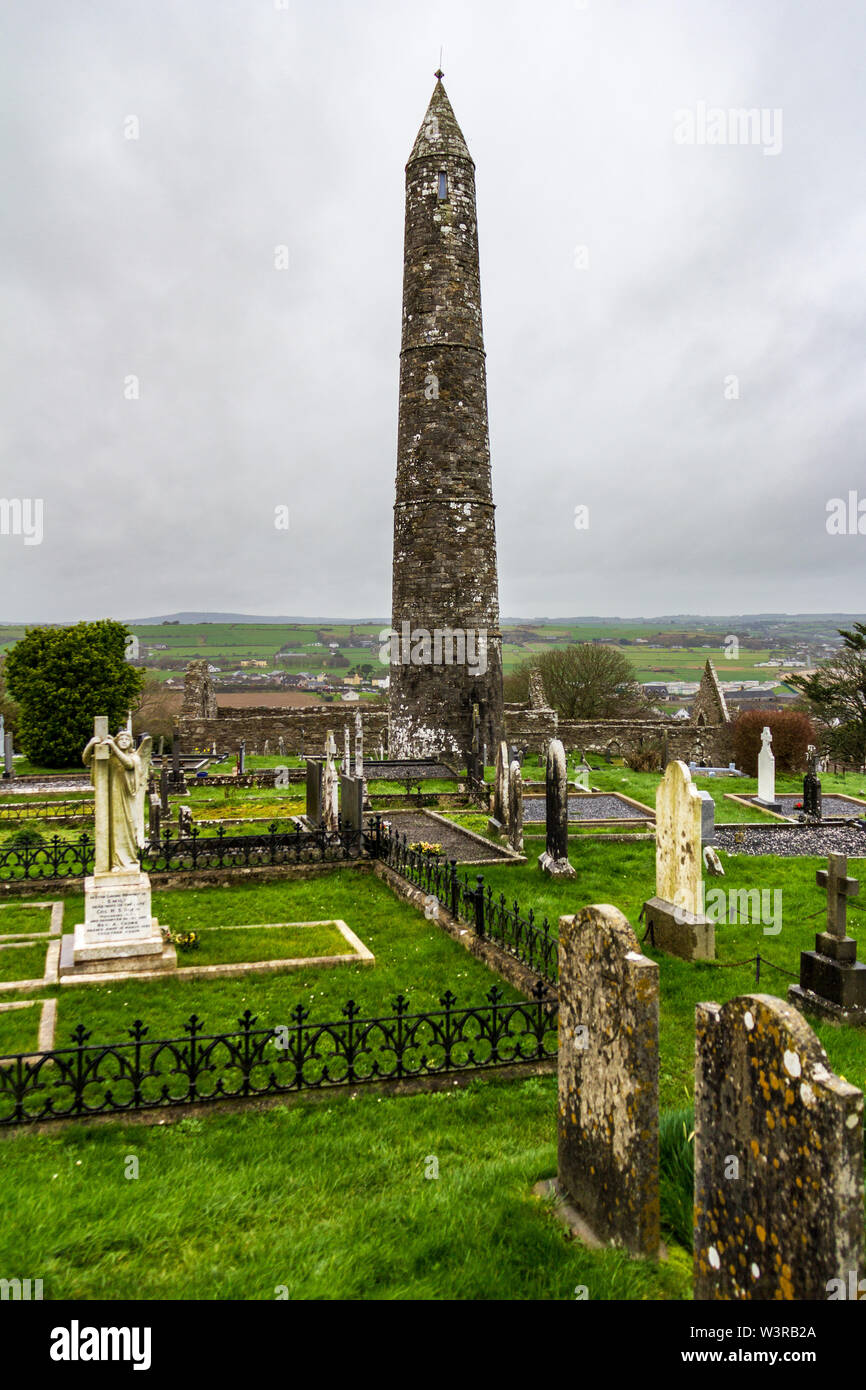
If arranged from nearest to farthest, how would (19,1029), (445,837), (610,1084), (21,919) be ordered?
(610,1084), (19,1029), (21,919), (445,837)

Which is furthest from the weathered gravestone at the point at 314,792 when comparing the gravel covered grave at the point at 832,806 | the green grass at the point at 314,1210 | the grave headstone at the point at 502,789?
the gravel covered grave at the point at 832,806

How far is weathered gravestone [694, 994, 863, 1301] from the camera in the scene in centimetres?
277

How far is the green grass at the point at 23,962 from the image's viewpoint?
8656 millimetres

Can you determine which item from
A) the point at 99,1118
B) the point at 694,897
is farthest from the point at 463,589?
the point at 99,1118

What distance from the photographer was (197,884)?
12.6 meters

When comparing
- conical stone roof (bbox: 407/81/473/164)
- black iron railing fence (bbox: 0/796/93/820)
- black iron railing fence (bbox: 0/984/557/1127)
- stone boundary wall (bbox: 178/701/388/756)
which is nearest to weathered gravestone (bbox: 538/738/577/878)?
black iron railing fence (bbox: 0/984/557/1127)

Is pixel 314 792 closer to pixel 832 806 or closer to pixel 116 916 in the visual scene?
pixel 116 916

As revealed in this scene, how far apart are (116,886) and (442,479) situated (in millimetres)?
16277

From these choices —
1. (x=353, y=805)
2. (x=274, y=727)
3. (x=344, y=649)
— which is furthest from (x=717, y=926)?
(x=344, y=649)

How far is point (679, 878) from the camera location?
31.4 ft

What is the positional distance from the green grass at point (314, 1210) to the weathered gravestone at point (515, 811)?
8554 millimetres

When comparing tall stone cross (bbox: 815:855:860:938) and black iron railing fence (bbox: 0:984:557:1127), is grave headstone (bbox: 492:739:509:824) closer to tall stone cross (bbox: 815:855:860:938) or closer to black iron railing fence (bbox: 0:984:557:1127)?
tall stone cross (bbox: 815:855:860:938)
